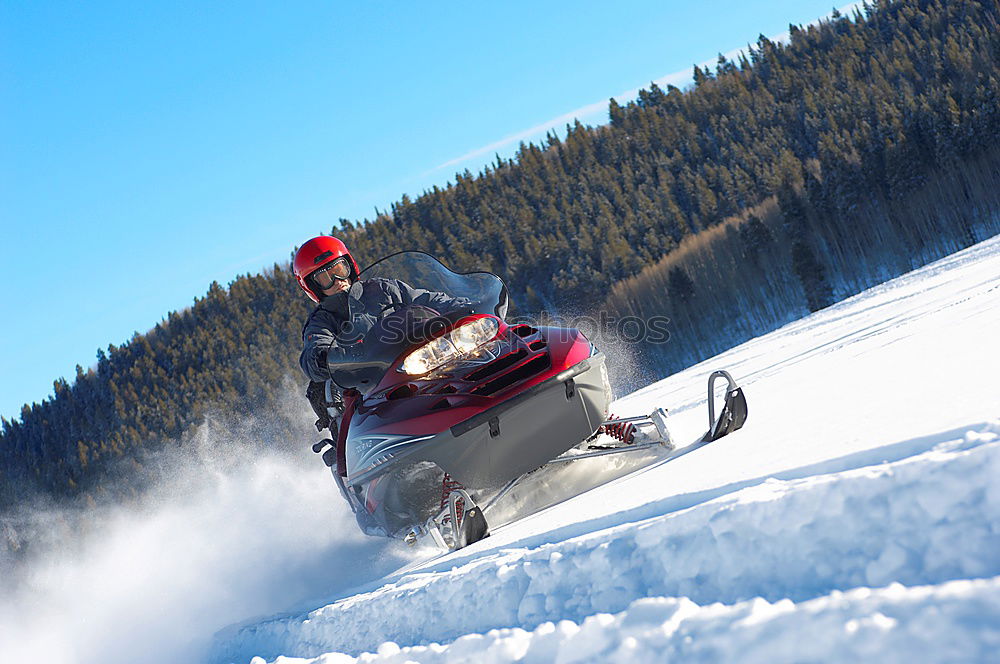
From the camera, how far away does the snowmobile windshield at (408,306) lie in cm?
455

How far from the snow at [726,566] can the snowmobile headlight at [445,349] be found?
1019mm

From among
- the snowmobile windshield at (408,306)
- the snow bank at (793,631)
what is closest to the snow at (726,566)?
the snow bank at (793,631)

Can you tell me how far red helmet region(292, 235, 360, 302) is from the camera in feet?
17.1

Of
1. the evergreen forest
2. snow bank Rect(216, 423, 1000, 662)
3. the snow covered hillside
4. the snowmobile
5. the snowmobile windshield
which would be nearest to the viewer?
the snow covered hillside

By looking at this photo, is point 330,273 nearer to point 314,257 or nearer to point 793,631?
point 314,257

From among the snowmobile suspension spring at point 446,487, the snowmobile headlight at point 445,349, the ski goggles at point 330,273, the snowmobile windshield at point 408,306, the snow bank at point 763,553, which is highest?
the ski goggles at point 330,273

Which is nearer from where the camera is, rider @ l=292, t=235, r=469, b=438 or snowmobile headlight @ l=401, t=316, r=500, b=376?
snowmobile headlight @ l=401, t=316, r=500, b=376

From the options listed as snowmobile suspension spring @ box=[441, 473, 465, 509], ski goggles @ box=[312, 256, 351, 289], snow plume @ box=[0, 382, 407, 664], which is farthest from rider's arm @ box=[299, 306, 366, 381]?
snow plume @ box=[0, 382, 407, 664]

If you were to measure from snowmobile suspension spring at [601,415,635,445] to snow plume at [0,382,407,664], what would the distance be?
165cm

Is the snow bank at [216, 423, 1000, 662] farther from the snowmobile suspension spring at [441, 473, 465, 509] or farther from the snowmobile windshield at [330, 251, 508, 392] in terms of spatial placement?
the snowmobile windshield at [330, 251, 508, 392]

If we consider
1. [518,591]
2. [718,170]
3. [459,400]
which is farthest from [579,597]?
[718,170]

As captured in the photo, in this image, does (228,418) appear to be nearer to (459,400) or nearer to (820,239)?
(820,239)

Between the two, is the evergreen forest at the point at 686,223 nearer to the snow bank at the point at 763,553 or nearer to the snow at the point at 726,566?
the snow at the point at 726,566

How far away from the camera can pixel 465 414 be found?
13.5ft
